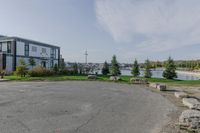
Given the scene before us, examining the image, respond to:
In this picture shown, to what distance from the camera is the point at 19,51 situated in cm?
4591

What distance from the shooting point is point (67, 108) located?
9219 mm

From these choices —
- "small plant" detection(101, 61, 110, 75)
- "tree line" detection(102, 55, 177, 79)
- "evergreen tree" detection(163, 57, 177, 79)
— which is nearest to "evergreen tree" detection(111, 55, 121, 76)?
"tree line" detection(102, 55, 177, 79)

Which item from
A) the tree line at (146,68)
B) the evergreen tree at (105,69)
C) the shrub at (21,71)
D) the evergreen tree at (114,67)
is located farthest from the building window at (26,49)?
the evergreen tree at (114,67)

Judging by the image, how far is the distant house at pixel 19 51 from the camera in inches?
1699

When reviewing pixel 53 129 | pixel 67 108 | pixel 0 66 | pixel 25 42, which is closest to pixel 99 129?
pixel 53 129

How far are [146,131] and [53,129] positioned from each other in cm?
285

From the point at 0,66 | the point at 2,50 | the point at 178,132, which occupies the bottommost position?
the point at 178,132

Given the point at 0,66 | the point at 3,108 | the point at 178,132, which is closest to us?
the point at 178,132

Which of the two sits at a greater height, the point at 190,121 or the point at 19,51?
the point at 19,51

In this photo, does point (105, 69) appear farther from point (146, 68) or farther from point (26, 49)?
point (26, 49)

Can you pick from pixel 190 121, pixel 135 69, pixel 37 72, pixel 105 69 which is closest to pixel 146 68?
pixel 135 69

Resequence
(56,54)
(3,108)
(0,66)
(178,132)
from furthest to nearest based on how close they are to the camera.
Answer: (56,54)
(0,66)
(3,108)
(178,132)

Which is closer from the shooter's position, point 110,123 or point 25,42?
point 110,123

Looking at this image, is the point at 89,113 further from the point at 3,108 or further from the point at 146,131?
the point at 3,108
